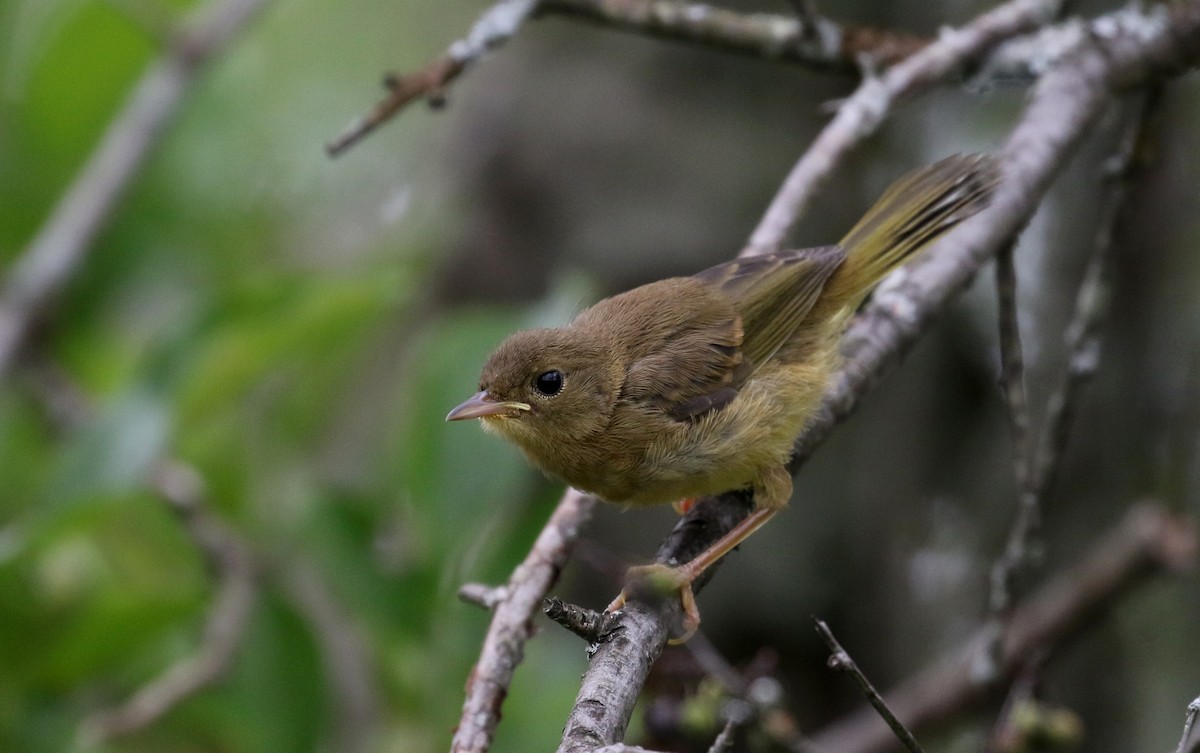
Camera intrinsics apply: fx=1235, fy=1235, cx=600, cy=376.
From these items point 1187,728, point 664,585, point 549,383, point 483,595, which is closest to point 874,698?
point 1187,728

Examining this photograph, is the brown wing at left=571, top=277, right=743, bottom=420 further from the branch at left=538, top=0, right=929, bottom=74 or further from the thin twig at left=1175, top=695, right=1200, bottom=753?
the thin twig at left=1175, top=695, right=1200, bottom=753

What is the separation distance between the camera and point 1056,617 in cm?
443

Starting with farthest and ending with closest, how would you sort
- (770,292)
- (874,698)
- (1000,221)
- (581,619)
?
1. (770,292)
2. (1000,221)
3. (581,619)
4. (874,698)

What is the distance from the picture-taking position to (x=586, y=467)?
3568mm

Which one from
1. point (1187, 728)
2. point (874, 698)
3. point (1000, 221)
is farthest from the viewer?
point (1000, 221)

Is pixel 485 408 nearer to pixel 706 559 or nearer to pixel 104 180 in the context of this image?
pixel 706 559

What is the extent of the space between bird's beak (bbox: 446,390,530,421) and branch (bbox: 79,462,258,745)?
0.95 m

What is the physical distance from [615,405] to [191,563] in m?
1.71

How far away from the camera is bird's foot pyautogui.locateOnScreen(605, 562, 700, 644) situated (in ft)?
8.76

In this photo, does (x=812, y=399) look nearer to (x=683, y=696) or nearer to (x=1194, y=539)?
(x=683, y=696)

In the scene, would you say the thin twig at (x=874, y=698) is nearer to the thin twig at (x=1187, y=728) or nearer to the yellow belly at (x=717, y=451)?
the thin twig at (x=1187, y=728)

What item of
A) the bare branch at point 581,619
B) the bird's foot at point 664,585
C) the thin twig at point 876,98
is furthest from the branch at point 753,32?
the bare branch at point 581,619

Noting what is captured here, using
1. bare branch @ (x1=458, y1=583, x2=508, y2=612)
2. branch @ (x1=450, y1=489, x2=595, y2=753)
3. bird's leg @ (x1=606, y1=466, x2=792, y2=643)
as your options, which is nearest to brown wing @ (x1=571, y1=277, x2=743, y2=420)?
bird's leg @ (x1=606, y1=466, x2=792, y2=643)

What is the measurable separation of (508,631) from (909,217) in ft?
6.82
